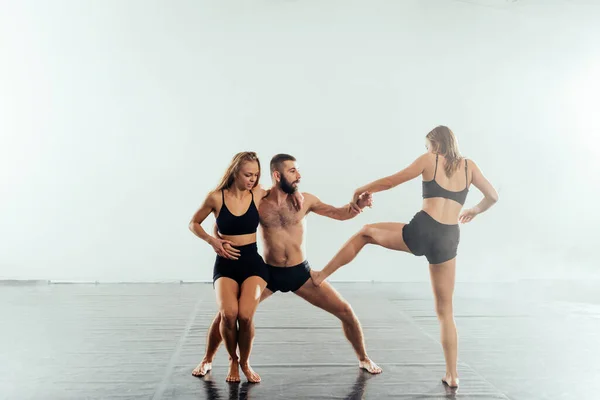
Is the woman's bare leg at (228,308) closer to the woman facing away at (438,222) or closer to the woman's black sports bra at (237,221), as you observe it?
the woman's black sports bra at (237,221)

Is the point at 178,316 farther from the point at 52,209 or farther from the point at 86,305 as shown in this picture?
the point at 52,209

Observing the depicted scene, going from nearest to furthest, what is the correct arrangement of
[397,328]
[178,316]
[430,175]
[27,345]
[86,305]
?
1. [430,175]
2. [27,345]
3. [397,328]
4. [178,316]
5. [86,305]

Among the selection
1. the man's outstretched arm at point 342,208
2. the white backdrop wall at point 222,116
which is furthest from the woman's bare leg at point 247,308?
the white backdrop wall at point 222,116

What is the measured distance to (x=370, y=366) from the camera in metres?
3.67

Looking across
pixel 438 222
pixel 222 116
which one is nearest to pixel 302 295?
pixel 438 222

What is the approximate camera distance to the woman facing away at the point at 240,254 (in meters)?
3.24

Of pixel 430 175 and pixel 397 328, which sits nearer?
pixel 430 175

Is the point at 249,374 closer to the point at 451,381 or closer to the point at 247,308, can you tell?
the point at 247,308

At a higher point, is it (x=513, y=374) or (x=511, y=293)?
(x=513, y=374)

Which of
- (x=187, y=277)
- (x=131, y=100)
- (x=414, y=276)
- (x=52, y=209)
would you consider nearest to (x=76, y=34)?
(x=131, y=100)

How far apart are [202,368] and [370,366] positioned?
37.4 inches

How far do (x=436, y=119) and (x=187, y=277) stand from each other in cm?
346

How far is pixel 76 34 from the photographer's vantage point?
7.38m

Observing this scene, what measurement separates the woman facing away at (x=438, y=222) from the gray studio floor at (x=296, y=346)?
0.57 metres
